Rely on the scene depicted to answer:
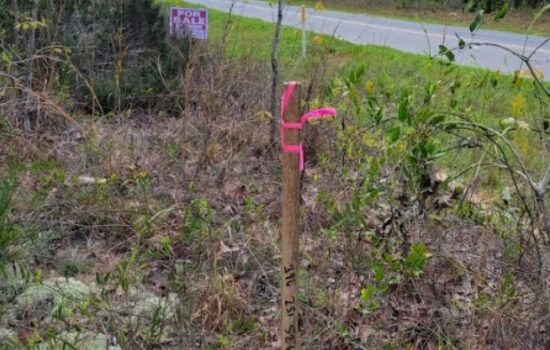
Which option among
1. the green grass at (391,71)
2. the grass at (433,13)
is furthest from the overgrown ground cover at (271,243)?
the grass at (433,13)

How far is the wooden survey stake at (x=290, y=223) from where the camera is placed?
2305 millimetres

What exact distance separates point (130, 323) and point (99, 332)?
0.44ft

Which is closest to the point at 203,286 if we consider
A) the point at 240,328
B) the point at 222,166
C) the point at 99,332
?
the point at 240,328

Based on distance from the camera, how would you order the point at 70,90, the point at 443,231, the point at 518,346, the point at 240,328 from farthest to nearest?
the point at 70,90, the point at 443,231, the point at 240,328, the point at 518,346

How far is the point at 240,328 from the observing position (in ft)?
10.3

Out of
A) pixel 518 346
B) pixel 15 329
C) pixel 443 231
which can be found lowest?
pixel 15 329

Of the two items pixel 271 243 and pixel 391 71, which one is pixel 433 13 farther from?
pixel 271 243

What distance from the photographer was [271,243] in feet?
12.1

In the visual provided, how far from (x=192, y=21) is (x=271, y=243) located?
3583 millimetres

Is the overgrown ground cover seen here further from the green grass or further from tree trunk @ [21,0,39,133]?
the green grass

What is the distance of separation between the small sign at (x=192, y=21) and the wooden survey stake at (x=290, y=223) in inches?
168

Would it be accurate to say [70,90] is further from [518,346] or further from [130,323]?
[518,346]

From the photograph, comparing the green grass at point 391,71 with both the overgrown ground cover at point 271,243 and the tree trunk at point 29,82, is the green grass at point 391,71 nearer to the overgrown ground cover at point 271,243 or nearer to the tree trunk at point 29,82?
the overgrown ground cover at point 271,243

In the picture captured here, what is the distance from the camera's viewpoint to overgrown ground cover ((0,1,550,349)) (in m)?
2.95
